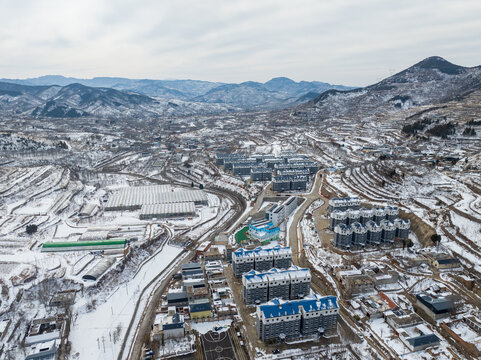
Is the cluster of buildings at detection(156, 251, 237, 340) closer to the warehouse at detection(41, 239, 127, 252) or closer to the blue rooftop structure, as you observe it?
the blue rooftop structure

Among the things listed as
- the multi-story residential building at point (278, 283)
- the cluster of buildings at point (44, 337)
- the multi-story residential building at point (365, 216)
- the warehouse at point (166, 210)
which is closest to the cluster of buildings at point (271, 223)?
the multi-story residential building at point (365, 216)

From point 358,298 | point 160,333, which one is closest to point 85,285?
point 160,333

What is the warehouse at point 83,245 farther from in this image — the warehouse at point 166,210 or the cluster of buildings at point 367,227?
the cluster of buildings at point 367,227

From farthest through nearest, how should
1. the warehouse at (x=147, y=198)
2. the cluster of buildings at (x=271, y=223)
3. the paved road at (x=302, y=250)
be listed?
the warehouse at (x=147, y=198), the cluster of buildings at (x=271, y=223), the paved road at (x=302, y=250)

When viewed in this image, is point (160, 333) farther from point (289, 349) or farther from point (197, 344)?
point (289, 349)

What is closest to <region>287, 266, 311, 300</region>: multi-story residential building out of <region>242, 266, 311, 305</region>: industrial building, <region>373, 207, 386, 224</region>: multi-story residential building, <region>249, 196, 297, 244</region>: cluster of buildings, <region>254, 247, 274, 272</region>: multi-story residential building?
<region>242, 266, 311, 305</region>: industrial building

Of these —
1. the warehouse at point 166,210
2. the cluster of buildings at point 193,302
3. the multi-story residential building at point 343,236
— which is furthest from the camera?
the warehouse at point 166,210
